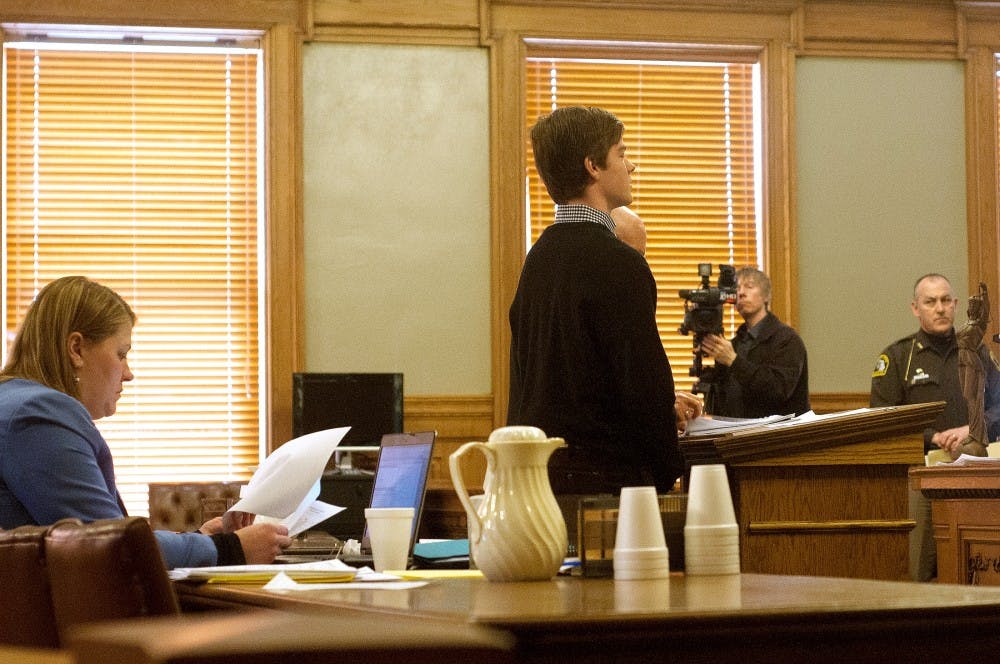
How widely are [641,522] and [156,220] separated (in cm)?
534

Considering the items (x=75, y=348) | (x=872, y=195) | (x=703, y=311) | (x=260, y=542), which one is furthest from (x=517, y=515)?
(x=872, y=195)

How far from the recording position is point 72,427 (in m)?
2.09

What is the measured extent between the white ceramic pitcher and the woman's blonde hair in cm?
91

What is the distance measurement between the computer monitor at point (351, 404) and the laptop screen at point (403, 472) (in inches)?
125

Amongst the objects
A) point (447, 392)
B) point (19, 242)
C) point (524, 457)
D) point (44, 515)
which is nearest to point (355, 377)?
point (447, 392)

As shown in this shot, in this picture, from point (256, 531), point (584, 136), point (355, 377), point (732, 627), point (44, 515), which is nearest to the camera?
point (732, 627)

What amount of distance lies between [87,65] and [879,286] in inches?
157

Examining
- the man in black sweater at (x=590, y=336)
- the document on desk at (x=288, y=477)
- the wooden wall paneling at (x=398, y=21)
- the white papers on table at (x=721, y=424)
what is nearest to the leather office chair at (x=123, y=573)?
the document on desk at (x=288, y=477)

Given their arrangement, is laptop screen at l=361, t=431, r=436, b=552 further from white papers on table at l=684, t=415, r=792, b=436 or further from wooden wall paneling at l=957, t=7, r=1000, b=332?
wooden wall paneling at l=957, t=7, r=1000, b=332

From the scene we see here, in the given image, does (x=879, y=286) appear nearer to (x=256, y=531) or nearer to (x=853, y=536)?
(x=853, y=536)

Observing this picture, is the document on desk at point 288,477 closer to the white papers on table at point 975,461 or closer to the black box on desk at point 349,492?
the white papers on table at point 975,461

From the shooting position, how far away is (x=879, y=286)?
6.96 metres

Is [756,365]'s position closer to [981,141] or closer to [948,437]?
[948,437]

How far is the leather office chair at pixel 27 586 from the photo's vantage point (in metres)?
1.44
